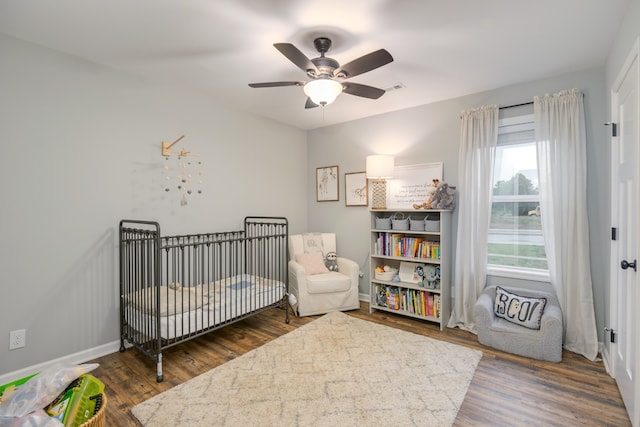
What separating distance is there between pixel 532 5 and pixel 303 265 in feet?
10.1

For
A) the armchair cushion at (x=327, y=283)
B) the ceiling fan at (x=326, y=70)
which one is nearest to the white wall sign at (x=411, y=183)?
the armchair cushion at (x=327, y=283)

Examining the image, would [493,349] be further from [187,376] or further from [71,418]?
[71,418]

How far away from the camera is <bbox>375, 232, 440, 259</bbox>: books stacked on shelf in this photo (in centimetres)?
332

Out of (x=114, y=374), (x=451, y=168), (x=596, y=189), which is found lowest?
(x=114, y=374)

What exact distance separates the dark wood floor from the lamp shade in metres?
1.78

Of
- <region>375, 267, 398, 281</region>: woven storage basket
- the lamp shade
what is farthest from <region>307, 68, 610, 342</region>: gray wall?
<region>375, 267, 398, 281</region>: woven storage basket

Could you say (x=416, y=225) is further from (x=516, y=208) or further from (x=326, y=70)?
(x=326, y=70)

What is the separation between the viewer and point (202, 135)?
10.9 feet

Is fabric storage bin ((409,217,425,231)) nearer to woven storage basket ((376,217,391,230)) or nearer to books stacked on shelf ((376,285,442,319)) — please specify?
woven storage basket ((376,217,391,230))

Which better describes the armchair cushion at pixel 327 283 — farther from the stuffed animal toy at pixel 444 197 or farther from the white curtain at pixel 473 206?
the stuffed animal toy at pixel 444 197

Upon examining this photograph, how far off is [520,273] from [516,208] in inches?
25.7

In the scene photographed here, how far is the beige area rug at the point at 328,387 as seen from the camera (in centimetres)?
181

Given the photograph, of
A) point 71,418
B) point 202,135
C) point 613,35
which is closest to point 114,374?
point 71,418

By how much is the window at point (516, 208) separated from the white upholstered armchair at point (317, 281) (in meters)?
1.55
